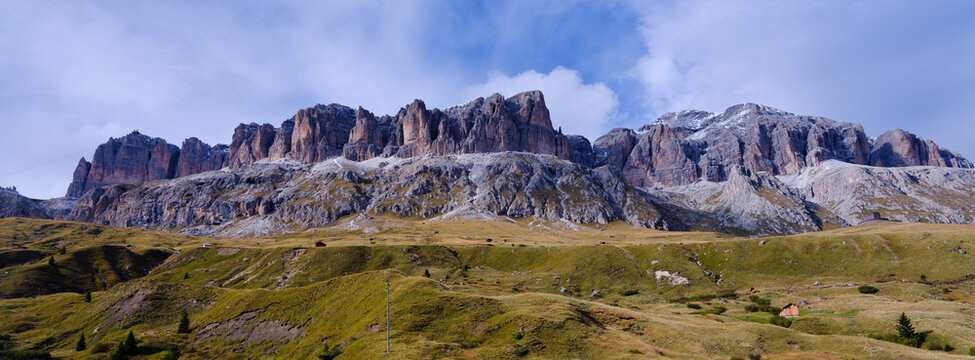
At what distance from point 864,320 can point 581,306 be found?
43.3 metres

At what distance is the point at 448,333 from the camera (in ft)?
163

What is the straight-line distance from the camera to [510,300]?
5869 cm

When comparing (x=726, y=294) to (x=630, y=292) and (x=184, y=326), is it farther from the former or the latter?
(x=184, y=326)

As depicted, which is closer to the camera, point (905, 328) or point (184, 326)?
point (905, 328)

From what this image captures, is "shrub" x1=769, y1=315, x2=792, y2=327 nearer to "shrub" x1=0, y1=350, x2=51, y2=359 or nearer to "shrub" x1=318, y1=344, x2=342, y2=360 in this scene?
"shrub" x1=318, y1=344, x2=342, y2=360

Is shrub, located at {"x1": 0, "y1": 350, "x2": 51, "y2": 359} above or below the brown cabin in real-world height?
below

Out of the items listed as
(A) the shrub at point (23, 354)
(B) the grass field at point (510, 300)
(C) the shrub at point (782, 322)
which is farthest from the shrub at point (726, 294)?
(A) the shrub at point (23, 354)

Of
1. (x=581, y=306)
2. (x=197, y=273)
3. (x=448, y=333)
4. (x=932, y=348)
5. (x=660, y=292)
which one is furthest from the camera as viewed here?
(x=197, y=273)

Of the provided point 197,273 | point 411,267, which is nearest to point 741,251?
point 411,267

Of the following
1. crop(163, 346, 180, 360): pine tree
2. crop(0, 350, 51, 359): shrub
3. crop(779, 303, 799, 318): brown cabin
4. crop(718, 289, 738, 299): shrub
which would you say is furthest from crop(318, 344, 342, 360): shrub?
crop(718, 289, 738, 299): shrub

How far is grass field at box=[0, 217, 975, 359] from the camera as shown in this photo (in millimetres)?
50125

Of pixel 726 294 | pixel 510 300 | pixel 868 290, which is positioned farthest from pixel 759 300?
pixel 510 300

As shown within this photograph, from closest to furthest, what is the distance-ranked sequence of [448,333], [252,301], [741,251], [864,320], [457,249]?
[448,333] < [864,320] < [252,301] < [741,251] < [457,249]

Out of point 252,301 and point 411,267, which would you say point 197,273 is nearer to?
point 411,267
